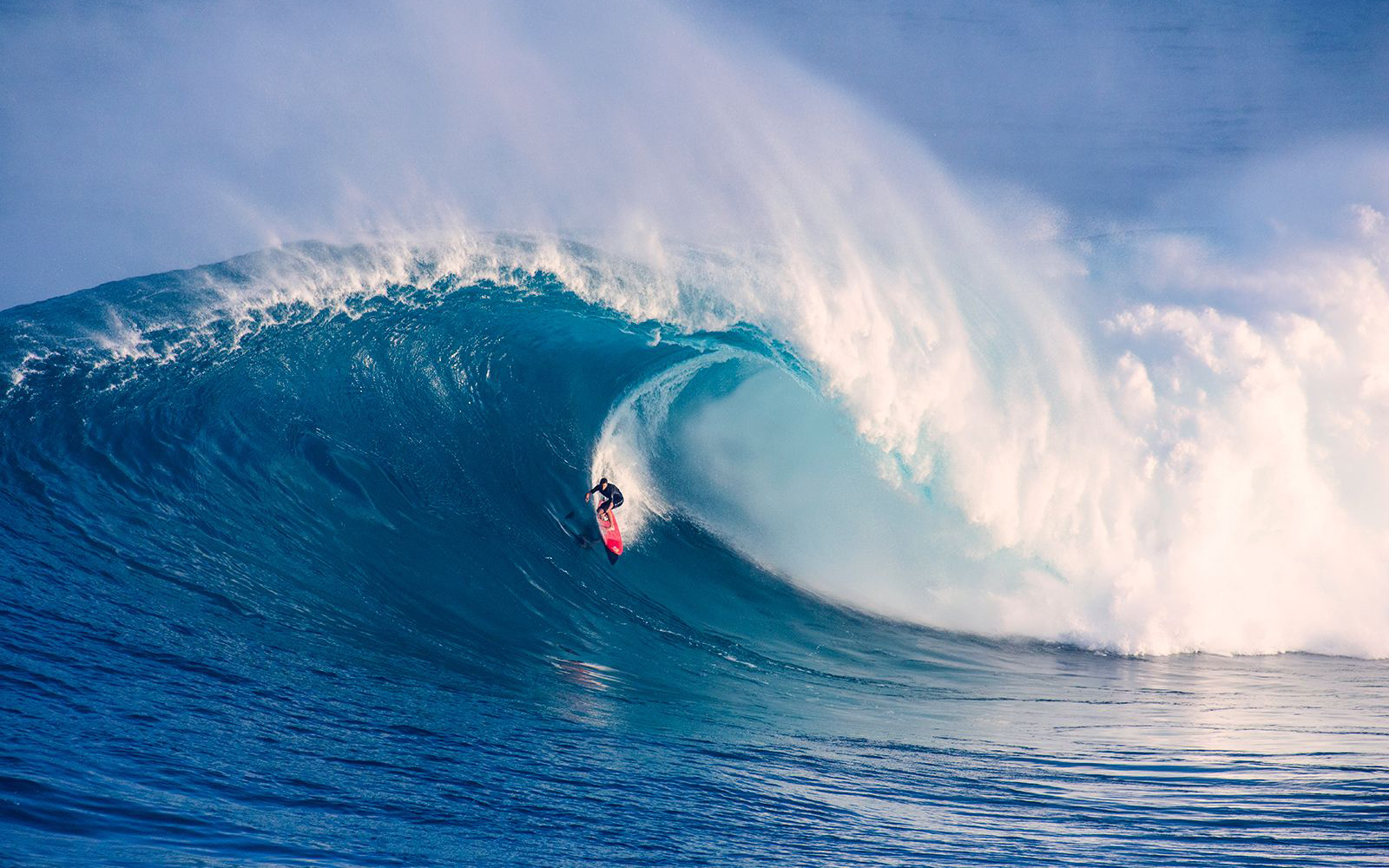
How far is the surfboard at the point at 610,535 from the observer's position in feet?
29.1

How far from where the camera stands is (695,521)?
10.5m

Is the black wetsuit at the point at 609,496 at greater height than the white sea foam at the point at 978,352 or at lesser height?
lesser

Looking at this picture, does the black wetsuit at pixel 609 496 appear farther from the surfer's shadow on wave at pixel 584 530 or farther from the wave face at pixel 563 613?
the wave face at pixel 563 613

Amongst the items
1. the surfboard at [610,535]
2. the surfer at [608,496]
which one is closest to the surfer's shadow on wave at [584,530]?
the surfboard at [610,535]

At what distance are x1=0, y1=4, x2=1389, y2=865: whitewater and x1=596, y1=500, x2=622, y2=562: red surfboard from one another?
0.21 metres

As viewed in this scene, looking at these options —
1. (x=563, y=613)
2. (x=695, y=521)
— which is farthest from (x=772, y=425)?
(x=563, y=613)

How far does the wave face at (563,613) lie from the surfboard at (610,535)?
218 millimetres

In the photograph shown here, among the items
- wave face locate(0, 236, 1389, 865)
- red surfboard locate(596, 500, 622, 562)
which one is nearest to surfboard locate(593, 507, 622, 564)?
red surfboard locate(596, 500, 622, 562)

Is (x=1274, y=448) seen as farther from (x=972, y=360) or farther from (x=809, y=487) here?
(x=809, y=487)

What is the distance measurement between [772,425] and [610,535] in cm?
331

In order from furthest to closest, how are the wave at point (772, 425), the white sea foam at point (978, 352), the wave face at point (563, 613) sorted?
the white sea foam at point (978, 352), the wave at point (772, 425), the wave face at point (563, 613)

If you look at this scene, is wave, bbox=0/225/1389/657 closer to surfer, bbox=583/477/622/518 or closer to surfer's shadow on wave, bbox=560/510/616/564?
surfer's shadow on wave, bbox=560/510/616/564

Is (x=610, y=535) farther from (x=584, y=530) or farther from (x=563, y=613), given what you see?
(x=563, y=613)

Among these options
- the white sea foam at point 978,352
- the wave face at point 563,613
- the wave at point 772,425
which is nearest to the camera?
the wave face at point 563,613
